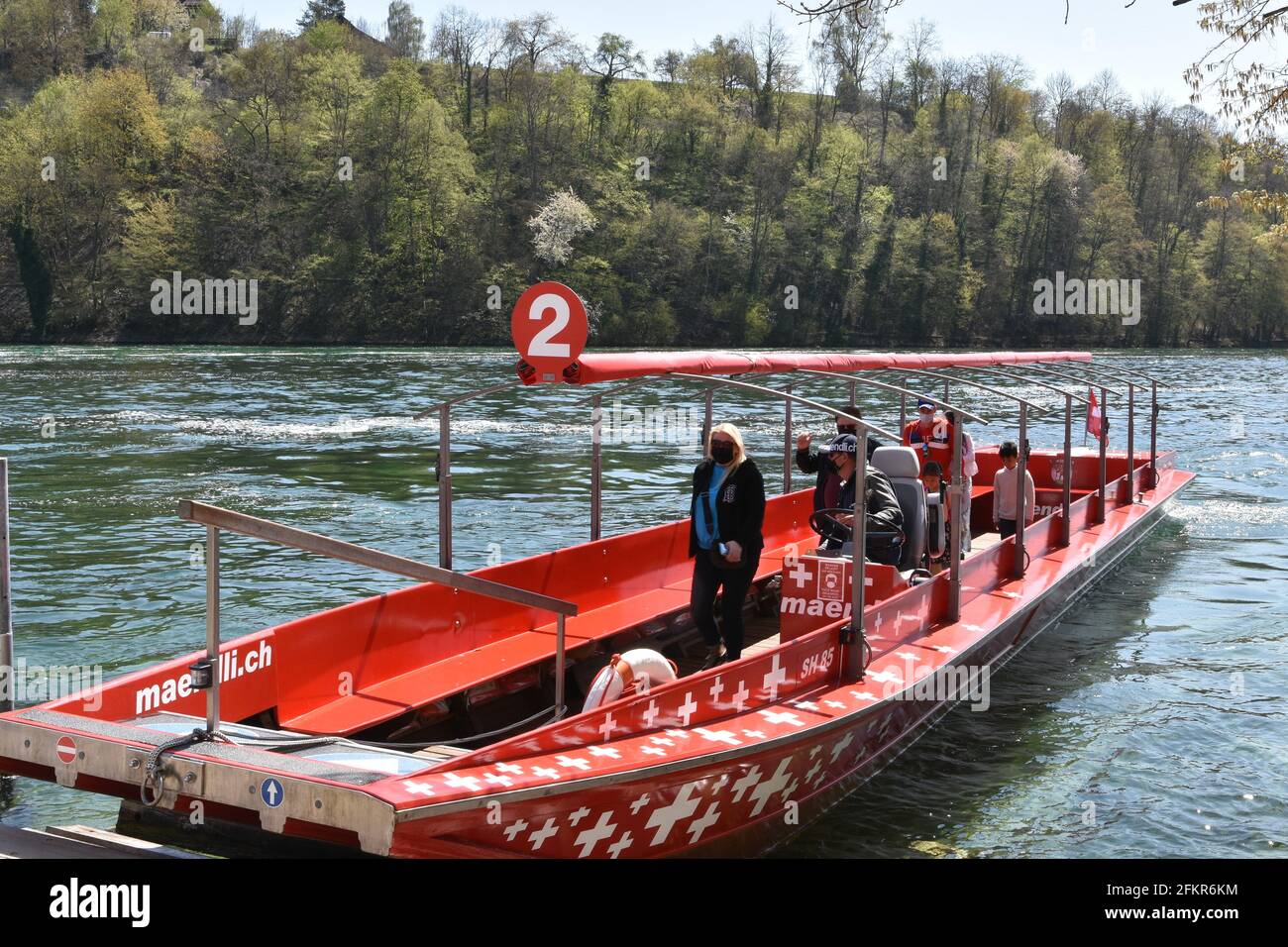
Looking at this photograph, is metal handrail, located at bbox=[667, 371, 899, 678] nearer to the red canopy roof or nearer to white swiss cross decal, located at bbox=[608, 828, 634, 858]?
the red canopy roof

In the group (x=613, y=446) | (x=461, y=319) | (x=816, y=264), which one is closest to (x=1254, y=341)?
Answer: (x=816, y=264)

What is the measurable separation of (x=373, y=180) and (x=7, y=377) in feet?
144

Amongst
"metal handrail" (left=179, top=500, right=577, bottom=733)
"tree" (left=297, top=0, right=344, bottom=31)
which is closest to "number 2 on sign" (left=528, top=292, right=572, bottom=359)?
"metal handrail" (left=179, top=500, right=577, bottom=733)

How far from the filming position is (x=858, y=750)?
836 centimetres

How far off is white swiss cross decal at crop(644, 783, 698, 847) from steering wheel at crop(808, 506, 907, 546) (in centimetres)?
373

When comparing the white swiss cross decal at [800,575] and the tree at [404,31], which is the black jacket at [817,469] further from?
the tree at [404,31]

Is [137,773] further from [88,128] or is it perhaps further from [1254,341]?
[1254,341]

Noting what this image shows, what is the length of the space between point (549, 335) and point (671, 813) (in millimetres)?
2685

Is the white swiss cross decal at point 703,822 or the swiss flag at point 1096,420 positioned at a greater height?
the swiss flag at point 1096,420

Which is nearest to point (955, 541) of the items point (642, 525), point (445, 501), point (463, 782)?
point (445, 501)

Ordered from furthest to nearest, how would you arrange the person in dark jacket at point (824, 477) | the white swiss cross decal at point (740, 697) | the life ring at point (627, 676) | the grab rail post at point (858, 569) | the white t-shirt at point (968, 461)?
the white t-shirt at point (968, 461)
the person in dark jacket at point (824, 477)
the grab rail post at point (858, 569)
the white swiss cross decal at point (740, 697)
the life ring at point (627, 676)

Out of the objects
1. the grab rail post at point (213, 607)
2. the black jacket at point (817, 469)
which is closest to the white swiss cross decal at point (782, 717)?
the grab rail post at point (213, 607)

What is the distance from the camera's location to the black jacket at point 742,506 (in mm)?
8734

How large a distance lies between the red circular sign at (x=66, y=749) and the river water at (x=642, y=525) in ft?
8.36
